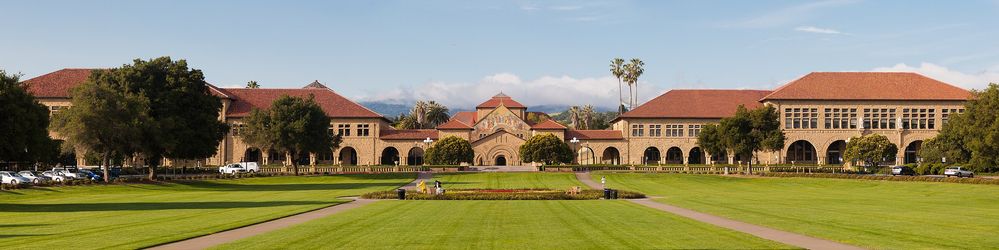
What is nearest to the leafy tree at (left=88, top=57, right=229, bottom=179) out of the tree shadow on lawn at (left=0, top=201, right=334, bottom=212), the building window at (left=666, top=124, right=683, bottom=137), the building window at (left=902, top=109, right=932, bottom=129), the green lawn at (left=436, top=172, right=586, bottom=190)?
the green lawn at (left=436, top=172, right=586, bottom=190)

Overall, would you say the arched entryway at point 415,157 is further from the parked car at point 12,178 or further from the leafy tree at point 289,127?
the parked car at point 12,178

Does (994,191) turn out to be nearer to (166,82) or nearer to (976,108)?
(976,108)

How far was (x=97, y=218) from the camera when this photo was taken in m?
30.0

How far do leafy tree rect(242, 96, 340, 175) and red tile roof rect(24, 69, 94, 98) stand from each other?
3498 centimetres

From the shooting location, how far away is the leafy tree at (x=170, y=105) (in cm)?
6756

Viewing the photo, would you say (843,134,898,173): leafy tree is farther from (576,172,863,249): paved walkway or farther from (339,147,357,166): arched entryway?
(576,172,863,249): paved walkway

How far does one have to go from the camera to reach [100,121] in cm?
6094

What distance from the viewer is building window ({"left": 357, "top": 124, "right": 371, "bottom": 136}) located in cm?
11849

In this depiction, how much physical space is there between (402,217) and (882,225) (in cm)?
1539

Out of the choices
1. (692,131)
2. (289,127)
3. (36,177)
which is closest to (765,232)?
(36,177)

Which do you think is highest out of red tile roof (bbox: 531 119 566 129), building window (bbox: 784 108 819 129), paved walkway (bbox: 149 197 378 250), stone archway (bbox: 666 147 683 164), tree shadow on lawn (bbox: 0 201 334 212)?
building window (bbox: 784 108 819 129)

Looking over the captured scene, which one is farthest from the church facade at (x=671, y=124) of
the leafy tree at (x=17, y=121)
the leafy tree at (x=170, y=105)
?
the leafy tree at (x=17, y=121)

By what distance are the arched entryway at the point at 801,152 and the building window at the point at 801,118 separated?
4003mm

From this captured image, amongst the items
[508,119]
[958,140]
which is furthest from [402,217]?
[508,119]
